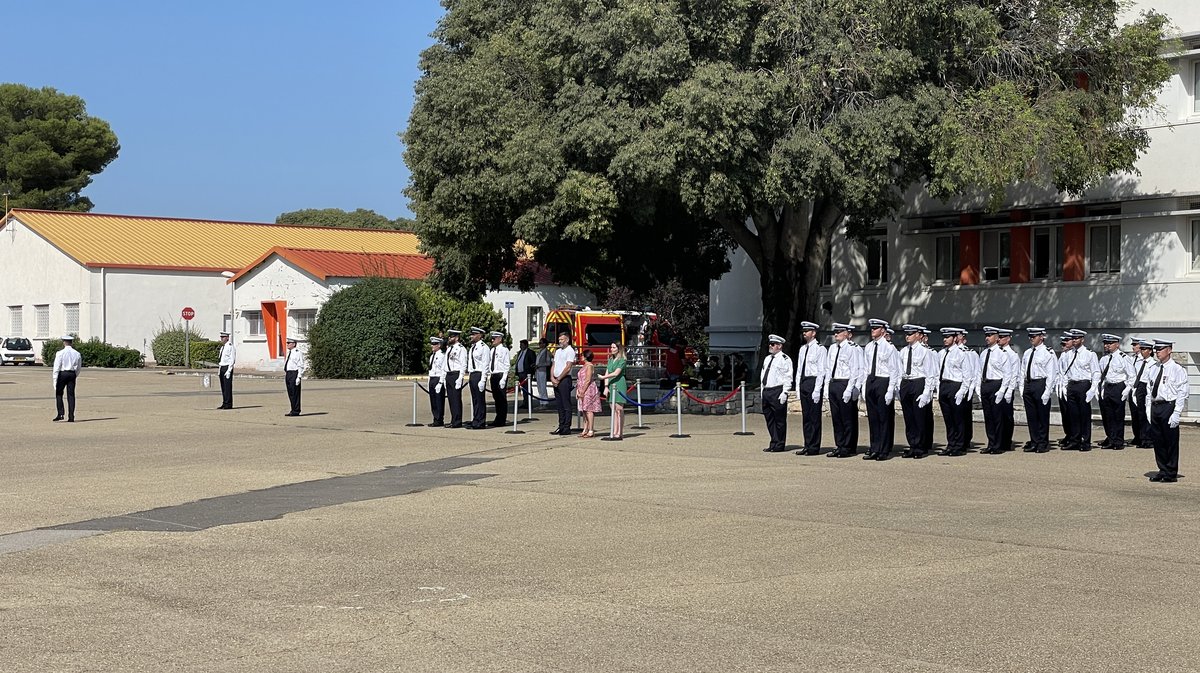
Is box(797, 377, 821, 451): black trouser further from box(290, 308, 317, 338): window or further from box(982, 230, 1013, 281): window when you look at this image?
box(290, 308, 317, 338): window

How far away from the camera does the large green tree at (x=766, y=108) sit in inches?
941

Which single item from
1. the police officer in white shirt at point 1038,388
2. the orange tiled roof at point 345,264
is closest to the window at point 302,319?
the orange tiled roof at point 345,264

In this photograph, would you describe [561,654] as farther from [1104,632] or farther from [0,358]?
[0,358]

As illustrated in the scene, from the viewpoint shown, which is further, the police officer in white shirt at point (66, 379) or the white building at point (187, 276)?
the white building at point (187, 276)

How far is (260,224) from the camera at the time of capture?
2923 inches

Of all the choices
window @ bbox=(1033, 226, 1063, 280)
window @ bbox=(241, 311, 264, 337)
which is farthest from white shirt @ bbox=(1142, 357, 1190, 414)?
window @ bbox=(241, 311, 264, 337)

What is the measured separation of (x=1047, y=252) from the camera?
106ft

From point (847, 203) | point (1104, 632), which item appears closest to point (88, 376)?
point (847, 203)

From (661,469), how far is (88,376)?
1447 inches

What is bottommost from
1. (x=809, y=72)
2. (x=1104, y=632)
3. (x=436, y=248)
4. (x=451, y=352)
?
(x=1104, y=632)

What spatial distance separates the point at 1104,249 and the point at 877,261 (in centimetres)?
652

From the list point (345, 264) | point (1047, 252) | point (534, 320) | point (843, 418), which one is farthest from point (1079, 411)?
point (345, 264)

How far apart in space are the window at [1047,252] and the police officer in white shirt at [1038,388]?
1186 cm

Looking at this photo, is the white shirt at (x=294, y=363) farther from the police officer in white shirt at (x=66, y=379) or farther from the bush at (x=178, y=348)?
the bush at (x=178, y=348)
